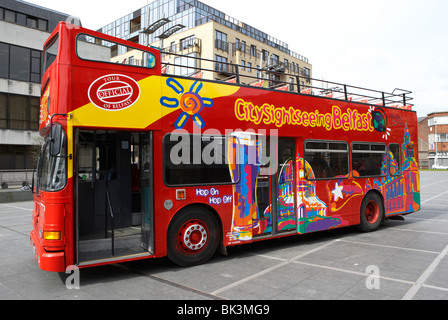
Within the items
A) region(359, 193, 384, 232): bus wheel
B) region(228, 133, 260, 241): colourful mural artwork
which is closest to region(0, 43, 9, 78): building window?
region(228, 133, 260, 241): colourful mural artwork

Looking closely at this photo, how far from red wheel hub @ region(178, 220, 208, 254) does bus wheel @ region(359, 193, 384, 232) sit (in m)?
5.15

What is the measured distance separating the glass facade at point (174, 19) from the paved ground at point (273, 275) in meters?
37.9

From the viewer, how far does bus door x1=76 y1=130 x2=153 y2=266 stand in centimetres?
609

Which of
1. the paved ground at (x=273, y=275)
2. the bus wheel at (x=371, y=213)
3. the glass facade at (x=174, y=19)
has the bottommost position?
the paved ground at (x=273, y=275)

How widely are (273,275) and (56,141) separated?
406cm

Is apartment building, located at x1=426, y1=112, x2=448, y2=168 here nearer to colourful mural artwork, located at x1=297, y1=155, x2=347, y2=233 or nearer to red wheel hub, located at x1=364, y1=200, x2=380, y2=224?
red wheel hub, located at x1=364, y1=200, x2=380, y2=224

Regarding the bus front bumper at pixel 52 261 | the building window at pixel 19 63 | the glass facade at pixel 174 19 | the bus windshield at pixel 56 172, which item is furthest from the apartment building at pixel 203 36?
the bus front bumper at pixel 52 261

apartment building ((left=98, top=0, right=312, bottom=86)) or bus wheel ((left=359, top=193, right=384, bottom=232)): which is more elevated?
apartment building ((left=98, top=0, right=312, bottom=86))

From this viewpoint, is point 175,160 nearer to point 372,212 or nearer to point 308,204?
point 308,204

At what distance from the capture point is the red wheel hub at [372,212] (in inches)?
380

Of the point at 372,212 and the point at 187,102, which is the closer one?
the point at 187,102

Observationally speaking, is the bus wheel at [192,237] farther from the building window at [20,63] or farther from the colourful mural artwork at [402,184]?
the building window at [20,63]

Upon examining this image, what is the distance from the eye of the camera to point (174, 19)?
4494 centimetres

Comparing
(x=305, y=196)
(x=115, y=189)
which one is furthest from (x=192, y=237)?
(x=305, y=196)
